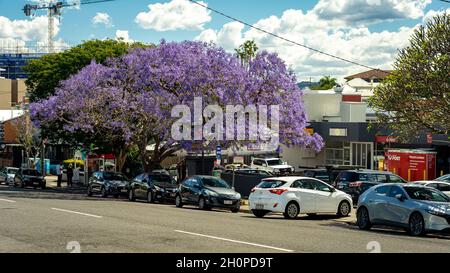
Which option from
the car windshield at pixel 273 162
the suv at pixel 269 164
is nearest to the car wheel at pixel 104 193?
the suv at pixel 269 164

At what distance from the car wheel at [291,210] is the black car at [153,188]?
32.5 ft

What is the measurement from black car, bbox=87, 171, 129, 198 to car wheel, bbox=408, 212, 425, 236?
2256cm

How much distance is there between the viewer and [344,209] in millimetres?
24469

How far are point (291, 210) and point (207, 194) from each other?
4970 millimetres

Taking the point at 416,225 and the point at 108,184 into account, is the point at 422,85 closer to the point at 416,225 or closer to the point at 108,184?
the point at 416,225

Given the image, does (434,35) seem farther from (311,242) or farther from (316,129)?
(316,129)

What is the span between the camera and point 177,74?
3544 cm

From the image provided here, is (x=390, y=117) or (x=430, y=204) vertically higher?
(x=390, y=117)

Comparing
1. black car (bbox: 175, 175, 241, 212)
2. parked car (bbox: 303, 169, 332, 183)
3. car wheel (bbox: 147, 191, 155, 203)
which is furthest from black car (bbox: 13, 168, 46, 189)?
parked car (bbox: 303, 169, 332, 183)

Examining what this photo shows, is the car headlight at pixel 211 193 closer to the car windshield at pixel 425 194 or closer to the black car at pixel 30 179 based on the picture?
the car windshield at pixel 425 194

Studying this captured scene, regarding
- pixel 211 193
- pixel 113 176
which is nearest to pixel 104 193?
pixel 113 176
